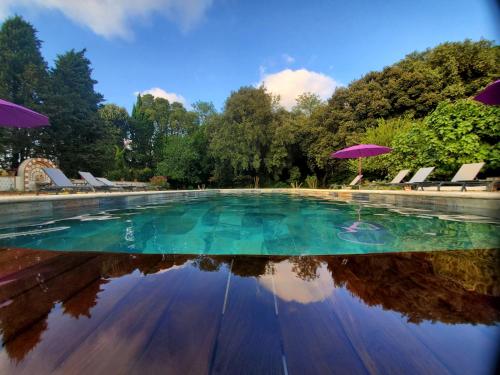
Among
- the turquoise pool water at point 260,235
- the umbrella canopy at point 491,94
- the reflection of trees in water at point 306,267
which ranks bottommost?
the turquoise pool water at point 260,235

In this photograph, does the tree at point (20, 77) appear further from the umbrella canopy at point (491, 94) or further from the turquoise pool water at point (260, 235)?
the umbrella canopy at point (491, 94)

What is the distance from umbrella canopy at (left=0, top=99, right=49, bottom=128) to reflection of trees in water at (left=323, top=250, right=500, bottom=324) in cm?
603

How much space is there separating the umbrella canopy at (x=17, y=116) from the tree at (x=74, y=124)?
496 inches

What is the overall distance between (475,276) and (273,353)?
1.29 metres

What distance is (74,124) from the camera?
16391mm

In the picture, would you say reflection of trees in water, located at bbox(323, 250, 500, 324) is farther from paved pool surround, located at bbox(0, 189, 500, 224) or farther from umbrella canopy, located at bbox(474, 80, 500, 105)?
umbrella canopy, located at bbox(474, 80, 500, 105)

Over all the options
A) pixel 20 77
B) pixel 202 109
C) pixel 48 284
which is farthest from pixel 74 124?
pixel 48 284

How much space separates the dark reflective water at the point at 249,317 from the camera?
2.21 ft

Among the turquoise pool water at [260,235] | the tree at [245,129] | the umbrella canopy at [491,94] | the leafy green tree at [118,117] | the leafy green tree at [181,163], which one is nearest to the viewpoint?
the turquoise pool water at [260,235]

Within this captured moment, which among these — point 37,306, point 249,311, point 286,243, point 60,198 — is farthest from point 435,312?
point 60,198

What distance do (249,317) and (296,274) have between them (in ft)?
1.85

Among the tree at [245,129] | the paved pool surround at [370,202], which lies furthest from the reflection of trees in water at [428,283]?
the tree at [245,129]

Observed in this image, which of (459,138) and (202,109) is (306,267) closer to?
(459,138)

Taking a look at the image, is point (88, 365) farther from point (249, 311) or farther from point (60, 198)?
point (60, 198)
